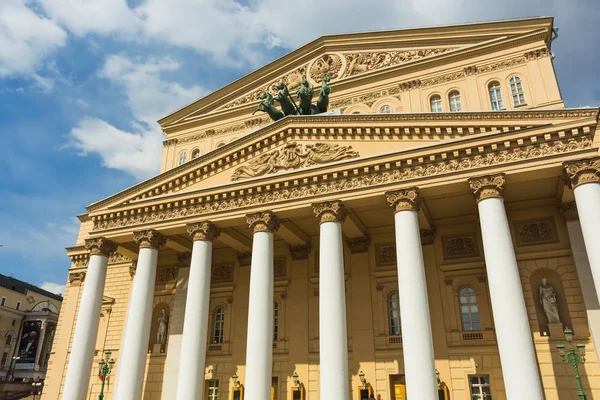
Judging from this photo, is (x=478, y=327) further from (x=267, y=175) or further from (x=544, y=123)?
(x=267, y=175)

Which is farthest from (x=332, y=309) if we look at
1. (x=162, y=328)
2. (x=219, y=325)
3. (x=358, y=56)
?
(x=358, y=56)

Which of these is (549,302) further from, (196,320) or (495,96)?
(196,320)

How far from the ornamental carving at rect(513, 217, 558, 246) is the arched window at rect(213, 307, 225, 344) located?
15620mm

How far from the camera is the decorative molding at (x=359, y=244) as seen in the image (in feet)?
78.2

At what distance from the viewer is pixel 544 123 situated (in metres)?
16.8

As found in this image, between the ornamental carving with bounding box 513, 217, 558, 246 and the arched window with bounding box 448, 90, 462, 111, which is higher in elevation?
the arched window with bounding box 448, 90, 462, 111

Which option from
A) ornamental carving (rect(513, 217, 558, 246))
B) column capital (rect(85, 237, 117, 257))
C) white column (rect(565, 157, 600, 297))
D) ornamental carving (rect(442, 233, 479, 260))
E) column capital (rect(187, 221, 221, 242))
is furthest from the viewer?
column capital (rect(85, 237, 117, 257))

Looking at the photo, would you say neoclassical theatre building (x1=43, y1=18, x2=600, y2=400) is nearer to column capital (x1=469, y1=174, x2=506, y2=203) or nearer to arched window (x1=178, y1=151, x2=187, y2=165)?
column capital (x1=469, y1=174, x2=506, y2=203)

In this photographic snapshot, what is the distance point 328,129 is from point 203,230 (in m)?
7.23

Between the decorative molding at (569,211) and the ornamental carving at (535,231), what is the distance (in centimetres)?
70

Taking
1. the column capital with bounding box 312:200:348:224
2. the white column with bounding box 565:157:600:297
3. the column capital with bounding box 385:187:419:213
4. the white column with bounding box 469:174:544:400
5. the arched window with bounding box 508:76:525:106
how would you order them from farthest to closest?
the arched window with bounding box 508:76:525:106, the column capital with bounding box 312:200:348:224, the column capital with bounding box 385:187:419:213, the white column with bounding box 565:157:600:297, the white column with bounding box 469:174:544:400

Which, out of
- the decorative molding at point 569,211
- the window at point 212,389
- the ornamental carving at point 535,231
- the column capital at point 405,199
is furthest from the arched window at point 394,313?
the window at point 212,389

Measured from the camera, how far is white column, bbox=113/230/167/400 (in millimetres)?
19672

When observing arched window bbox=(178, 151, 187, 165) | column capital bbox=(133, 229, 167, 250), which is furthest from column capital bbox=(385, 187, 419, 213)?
arched window bbox=(178, 151, 187, 165)
